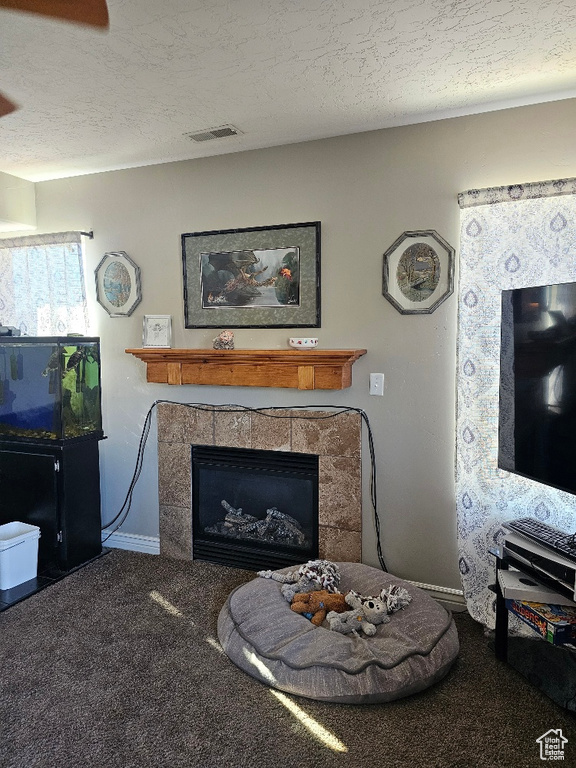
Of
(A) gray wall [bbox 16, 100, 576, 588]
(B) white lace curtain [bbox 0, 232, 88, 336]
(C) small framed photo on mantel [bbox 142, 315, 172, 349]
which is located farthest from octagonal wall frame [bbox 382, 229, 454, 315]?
(B) white lace curtain [bbox 0, 232, 88, 336]

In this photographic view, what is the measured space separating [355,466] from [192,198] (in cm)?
189

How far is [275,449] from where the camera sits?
3053 millimetres

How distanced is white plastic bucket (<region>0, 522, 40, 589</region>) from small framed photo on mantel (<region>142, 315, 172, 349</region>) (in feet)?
4.28

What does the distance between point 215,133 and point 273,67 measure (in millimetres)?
782

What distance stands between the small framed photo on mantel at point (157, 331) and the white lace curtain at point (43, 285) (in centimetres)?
47

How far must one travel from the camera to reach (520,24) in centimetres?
178

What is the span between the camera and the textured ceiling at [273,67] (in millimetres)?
1713

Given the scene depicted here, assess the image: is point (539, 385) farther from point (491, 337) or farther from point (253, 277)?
Result: point (253, 277)

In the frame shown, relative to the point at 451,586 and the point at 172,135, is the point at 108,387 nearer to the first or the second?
the point at 172,135

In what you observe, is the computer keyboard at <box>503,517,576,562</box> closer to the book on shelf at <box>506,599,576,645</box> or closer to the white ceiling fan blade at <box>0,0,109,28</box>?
the book on shelf at <box>506,599,576,645</box>

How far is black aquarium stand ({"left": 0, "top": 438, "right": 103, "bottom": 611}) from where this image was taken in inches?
122

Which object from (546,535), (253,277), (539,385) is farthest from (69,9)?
(546,535)

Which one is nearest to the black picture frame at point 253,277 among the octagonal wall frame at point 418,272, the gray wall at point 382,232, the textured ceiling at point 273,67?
the gray wall at point 382,232

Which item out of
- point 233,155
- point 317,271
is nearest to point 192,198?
point 233,155
